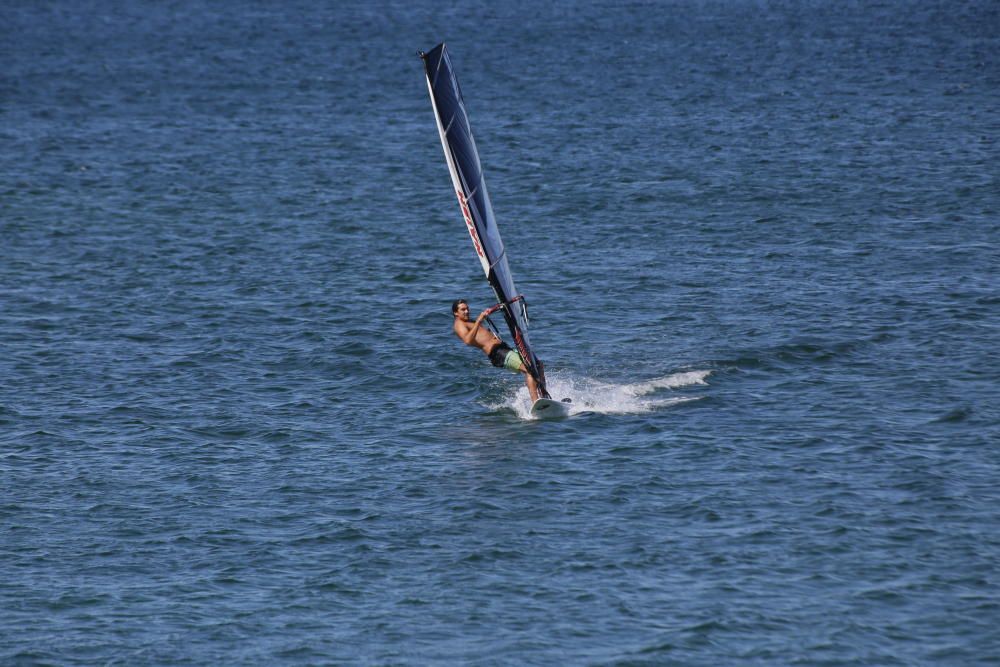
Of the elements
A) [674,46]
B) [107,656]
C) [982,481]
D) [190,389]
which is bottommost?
[982,481]

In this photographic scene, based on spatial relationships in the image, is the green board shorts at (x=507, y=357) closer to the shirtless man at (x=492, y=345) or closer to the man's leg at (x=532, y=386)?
the shirtless man at (x=492, y=345)

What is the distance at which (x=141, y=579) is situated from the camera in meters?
25.5

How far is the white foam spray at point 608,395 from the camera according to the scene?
1324 inches

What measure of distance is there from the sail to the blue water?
8.39 ft

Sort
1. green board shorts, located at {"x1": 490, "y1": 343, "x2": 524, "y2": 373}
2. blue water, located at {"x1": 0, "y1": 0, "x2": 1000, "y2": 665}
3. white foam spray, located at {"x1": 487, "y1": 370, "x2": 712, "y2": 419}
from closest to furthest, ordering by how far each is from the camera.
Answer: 1. blue water, located at {"x1": 0, "y1": 0, "x2": 1000, "y2": 665}
2. green board shorts, located at {"x1": 490, "y1": 343, "x2": 524, "y2": 373}
3. white foam spray, located at {"x1": 487, "y1": 370, "x2": 712, "y2": 419}

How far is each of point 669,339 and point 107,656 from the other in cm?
2017

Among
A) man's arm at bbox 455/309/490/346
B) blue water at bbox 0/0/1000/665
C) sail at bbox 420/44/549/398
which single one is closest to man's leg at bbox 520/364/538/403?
sail at bbox 420/44/549/398

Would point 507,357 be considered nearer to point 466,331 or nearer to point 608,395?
point 466,331

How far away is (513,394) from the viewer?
3544 centimetres

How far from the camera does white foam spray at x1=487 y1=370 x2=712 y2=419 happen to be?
110 ft

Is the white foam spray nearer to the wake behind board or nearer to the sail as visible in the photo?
the wake behind board

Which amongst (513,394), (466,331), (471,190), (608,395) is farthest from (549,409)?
(471,190)

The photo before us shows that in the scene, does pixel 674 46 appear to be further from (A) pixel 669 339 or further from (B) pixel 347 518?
(B) pixel 347 518

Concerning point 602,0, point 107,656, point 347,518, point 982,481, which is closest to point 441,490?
point 347,518
